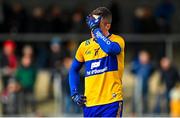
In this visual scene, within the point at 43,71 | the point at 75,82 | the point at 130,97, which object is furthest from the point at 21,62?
the point at 75,82

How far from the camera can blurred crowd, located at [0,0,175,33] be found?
18.8 m

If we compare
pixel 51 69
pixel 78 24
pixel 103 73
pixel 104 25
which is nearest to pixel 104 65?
pixel 103 73

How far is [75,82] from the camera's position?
8.28m

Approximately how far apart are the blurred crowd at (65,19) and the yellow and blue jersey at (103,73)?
1064 cm

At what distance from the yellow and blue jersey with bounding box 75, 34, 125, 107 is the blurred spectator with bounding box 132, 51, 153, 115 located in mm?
8780

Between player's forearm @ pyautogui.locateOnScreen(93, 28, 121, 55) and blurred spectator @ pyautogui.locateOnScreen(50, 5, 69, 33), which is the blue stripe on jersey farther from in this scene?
blurred spectator @ pyautogui.locateOnScreen(50, 5, 69, 33)

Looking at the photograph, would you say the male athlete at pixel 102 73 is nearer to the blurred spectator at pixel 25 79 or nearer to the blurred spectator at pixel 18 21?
the blurred spectator at pixel 25 79

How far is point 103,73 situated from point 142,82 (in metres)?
9.10

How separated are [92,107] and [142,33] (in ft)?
36.4

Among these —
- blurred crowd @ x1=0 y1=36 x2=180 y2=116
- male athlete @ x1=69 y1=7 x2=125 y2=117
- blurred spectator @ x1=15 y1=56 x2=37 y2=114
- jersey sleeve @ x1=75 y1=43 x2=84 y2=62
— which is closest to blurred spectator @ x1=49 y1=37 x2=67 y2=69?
blurred crowd @ x1=0 y1=36 x2=180 y2=116

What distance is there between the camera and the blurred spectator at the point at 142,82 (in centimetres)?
1686

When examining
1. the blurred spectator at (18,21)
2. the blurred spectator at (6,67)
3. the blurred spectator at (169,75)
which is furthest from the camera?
the blurred spectator at (18,21)

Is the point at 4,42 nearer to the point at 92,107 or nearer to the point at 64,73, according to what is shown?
the point at 64,73

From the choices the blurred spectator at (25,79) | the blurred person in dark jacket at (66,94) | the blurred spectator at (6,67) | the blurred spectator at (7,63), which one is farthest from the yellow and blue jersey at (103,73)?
the blurred spectator at (7,63)
